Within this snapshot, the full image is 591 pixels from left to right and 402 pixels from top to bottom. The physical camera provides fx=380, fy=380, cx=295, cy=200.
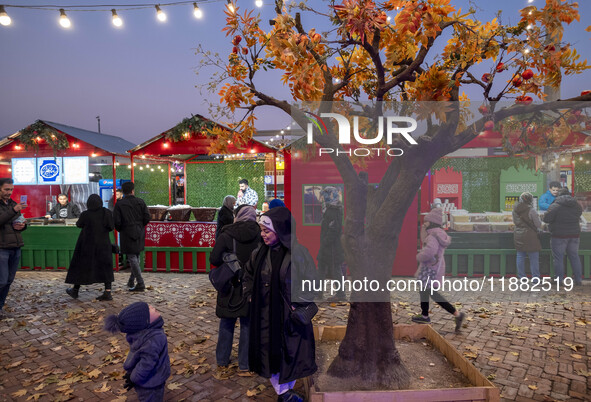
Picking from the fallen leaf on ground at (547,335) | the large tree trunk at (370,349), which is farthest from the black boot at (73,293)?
the fallen leaf on ground at (547,335)

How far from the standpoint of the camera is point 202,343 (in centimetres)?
490

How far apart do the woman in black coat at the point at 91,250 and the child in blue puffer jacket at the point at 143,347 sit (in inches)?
164

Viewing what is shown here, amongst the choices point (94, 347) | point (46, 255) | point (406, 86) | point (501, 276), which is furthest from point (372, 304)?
point (46, 255)


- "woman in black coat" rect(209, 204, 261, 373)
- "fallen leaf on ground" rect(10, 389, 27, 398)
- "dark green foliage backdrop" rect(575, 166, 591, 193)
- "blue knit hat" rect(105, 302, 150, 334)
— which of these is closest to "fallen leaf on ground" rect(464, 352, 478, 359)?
"woman in black coat" rect(209, 204, 261, 373)

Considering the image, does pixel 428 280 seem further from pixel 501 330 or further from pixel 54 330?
pixel 54 330

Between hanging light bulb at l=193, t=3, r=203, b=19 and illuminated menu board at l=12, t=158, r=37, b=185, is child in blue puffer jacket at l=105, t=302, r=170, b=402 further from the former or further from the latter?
illuminated menu board at l=12, t=158, r=37, b=185

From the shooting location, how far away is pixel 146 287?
7688 millimetres

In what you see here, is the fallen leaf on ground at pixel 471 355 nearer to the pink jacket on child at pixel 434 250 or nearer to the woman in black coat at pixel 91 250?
the pink jacket on child at pixel 434 250

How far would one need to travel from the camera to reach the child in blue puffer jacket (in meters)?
2.88

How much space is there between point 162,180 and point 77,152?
402 centimetres

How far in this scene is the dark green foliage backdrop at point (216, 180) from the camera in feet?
42.7

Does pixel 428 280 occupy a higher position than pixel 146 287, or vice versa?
→ pixel 428 280

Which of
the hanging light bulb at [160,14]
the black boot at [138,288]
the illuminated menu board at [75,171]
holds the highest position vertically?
the hanging light bulb at [160,14]

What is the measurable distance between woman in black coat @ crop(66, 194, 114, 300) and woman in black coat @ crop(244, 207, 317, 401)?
15.0ft
